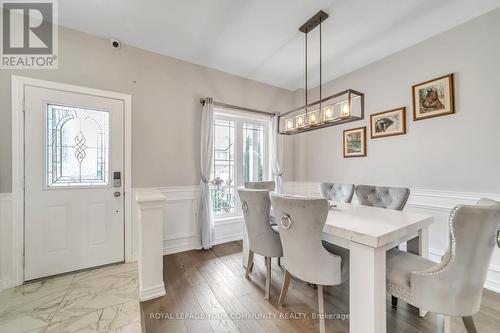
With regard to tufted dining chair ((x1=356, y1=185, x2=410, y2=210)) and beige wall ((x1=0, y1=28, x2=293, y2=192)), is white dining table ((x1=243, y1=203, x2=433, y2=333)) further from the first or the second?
beige wall ((x1=0, y1=28, x2=293, y2=192))

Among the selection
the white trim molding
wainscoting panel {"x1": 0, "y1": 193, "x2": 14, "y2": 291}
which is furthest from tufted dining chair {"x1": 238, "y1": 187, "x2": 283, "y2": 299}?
wainscoting panel {"x1": 0, "y1": 193, "x2": 14, "y2": 291}

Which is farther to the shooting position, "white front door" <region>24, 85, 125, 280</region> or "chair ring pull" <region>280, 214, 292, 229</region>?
"white front door" <region>24, 85, 125, 280</region>

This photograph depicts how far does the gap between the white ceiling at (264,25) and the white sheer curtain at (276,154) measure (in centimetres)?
113

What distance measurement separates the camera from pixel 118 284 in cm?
212

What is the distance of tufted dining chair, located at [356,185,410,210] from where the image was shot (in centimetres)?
211

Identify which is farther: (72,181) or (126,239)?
(126,239)

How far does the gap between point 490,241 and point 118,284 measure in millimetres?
3038

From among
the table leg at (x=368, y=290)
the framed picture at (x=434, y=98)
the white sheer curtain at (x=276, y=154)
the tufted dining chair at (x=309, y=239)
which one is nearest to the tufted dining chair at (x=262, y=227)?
the tufted dining chair at (x=309, y=239)

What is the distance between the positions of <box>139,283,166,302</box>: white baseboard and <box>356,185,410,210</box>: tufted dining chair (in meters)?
2.41

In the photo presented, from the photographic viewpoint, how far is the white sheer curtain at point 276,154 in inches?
151

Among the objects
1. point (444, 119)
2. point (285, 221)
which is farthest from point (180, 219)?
point (444, 119)

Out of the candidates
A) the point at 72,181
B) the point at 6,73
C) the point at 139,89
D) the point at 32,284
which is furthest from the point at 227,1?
the point at 32,284

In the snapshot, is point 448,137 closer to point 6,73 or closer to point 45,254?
point 45,254

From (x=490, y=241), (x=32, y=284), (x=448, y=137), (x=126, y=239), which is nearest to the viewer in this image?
(x=490, y=241)
